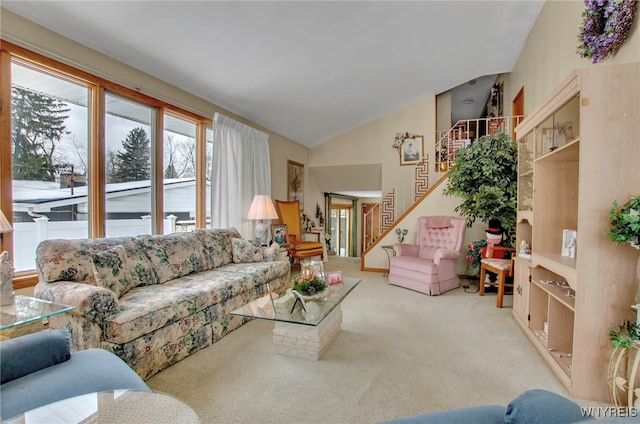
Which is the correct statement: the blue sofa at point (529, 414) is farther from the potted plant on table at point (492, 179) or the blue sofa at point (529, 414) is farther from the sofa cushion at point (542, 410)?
the potted plant on table at point (492, 179)

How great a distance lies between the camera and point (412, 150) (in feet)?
20.1

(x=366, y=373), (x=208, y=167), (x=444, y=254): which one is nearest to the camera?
(x=366, y=373)

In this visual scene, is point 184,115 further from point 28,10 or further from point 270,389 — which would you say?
point 270,389

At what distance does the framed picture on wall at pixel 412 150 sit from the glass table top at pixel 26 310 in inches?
227

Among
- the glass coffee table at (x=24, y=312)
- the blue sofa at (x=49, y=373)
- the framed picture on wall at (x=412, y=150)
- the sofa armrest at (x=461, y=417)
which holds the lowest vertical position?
the blue sofa at (x=49, y=373)

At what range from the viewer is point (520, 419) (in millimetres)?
701

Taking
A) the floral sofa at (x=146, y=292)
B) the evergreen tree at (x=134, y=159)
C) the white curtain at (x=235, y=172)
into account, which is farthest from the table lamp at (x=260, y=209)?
the evergreen tree at (x=134, y=159)

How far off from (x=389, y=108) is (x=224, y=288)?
4964 mm

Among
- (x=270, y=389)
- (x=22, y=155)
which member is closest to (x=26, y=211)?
(x=22, y=155)

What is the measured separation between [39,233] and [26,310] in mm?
1088

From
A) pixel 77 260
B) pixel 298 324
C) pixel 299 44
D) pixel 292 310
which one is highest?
pixel 299 44

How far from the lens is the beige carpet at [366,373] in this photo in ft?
5.41

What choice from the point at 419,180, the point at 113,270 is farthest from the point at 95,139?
the point at 419,180

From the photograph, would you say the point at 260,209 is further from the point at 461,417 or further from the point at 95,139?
the point at 461,417
